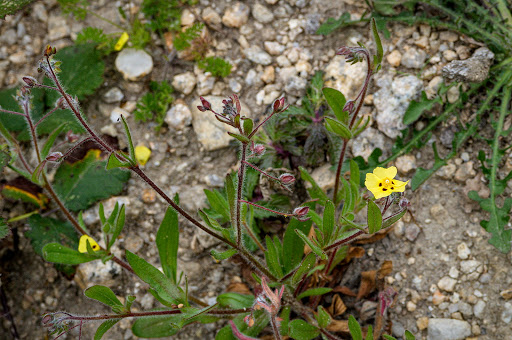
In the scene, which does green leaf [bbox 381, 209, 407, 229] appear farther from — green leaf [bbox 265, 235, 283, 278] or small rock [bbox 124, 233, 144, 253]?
small rock [bbox 124, 233, 144, 253]

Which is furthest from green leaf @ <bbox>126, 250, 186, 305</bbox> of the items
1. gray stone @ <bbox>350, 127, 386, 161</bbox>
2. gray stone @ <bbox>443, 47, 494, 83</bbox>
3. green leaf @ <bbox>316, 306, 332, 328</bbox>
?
gray stone @ <bbox>443, 47, 494, 83</bbox>

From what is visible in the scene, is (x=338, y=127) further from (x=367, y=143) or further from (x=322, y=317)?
(x=322, y=317)

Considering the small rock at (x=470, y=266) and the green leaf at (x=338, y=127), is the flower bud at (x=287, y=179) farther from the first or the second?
the small rock at (x=470, y=266)

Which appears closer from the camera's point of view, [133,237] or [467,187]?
[467,187]

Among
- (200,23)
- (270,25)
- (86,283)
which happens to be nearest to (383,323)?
(86,283)

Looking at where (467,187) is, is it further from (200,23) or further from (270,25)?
(200,23)

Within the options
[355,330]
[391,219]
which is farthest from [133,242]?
[391,219]
